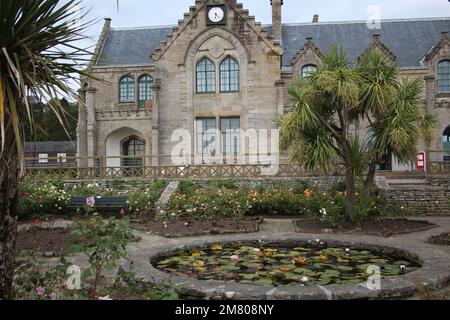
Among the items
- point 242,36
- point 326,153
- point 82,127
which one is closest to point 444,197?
point 326,153

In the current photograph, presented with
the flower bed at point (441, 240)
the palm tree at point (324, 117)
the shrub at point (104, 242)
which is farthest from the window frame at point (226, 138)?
the shrub at point (104, 242)

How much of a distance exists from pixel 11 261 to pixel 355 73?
435 inches

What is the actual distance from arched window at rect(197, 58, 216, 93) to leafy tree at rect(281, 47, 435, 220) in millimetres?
14280

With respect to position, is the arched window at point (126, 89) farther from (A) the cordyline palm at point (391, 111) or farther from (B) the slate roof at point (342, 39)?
(A) the cordyline palm at point (391, 111)

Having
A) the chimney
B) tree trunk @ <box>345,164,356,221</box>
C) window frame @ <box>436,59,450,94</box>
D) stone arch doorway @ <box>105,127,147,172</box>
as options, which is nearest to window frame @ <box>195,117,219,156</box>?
stone arch doorway @ <box>105,127,147,172</box>

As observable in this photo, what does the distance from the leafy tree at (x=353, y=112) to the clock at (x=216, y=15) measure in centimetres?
1477

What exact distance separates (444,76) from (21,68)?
29.8 m

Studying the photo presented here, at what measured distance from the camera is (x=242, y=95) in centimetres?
2752

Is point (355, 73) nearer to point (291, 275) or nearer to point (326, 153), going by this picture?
point (326, 153)

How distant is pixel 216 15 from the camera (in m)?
27.5

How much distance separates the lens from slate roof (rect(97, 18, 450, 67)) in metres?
31.0

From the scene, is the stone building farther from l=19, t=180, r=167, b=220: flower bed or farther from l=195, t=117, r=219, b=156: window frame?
l=19, t=180, r=167, b=220: flower bed

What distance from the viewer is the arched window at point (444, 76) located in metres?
29.1

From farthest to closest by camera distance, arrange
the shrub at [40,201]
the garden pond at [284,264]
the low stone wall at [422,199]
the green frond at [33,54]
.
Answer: the low stone wall at [422,199], the shrub at [40,201], the garden pond at [284,264], the green frond at [33,54]
